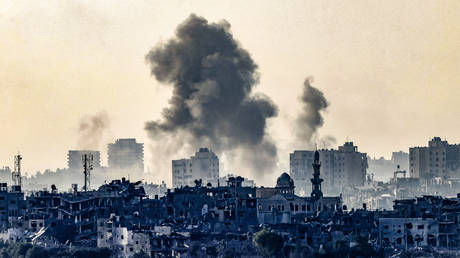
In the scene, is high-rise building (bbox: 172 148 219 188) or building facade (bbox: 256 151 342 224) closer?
building facade (bbox: 256 151 342 224)

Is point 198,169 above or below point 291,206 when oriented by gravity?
above

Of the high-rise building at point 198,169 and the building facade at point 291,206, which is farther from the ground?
the high-rise building at point 198,169

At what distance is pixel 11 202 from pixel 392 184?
92.9 m

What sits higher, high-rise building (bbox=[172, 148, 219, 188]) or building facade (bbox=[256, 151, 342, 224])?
high-rise building (bbox=[172, 148, 219, 188])

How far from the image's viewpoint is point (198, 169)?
598 feet

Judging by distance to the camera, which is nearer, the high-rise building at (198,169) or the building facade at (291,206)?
the building facade at (291,206)

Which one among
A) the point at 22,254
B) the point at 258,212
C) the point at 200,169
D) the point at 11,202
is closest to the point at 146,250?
the point at 22,254

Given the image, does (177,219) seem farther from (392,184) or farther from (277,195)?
(392,184)

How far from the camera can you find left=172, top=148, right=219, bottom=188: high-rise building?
7023 inches

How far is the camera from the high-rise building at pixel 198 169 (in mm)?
178375

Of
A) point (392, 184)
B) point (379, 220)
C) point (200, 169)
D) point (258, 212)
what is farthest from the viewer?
point (392, 184)

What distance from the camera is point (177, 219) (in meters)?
104

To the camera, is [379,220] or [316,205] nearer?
[379,220]

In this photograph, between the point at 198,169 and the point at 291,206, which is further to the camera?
the point at 198,169
